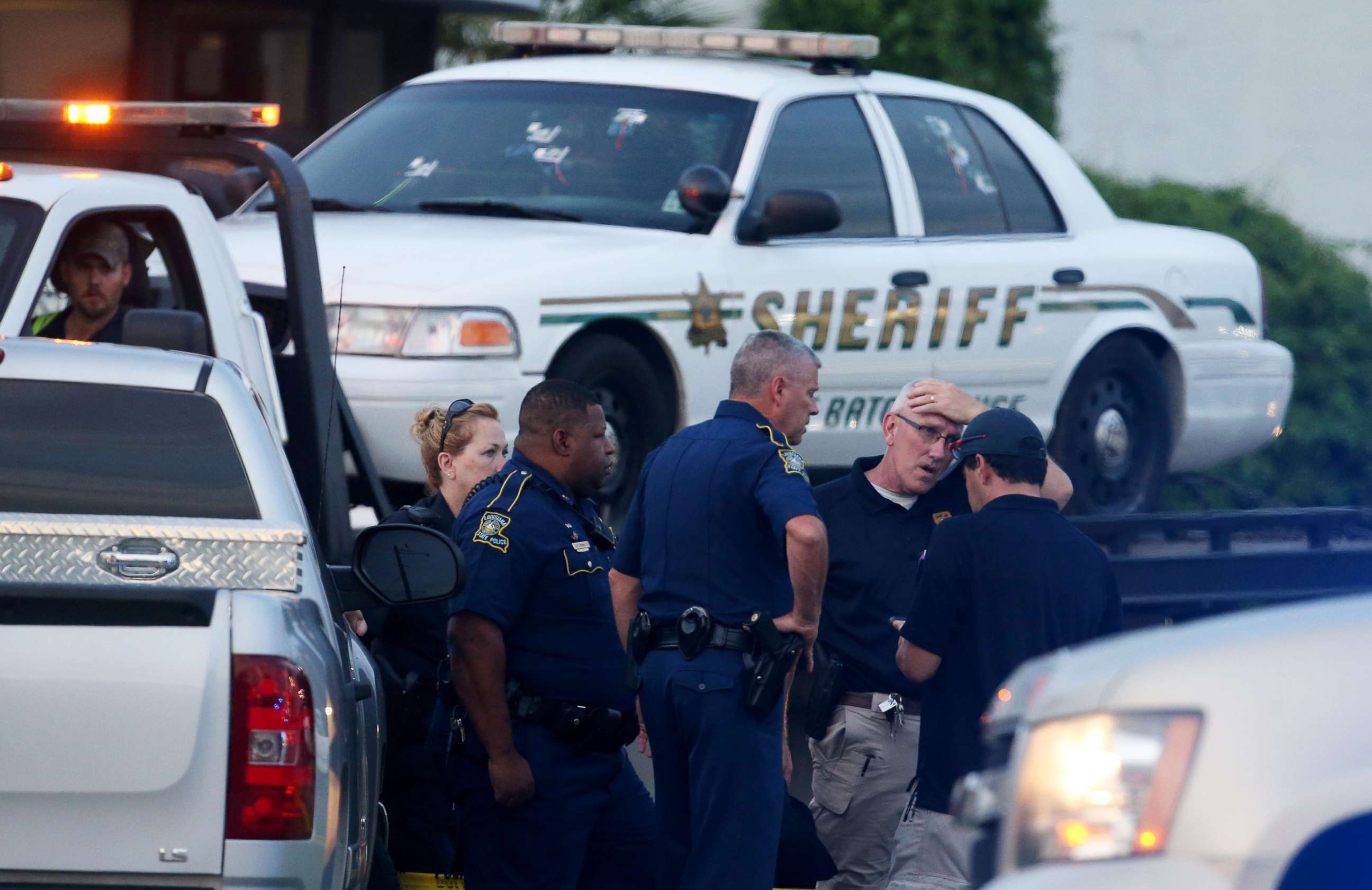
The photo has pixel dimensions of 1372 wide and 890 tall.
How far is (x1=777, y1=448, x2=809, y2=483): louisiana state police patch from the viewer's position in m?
5.26

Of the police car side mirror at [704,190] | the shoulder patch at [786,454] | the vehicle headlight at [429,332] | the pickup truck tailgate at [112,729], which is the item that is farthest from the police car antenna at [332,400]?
the police car side mirror at [704,190]

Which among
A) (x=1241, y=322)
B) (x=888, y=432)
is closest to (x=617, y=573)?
(x=888, y=432)

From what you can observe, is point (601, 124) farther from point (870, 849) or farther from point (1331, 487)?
point (1331, 487)

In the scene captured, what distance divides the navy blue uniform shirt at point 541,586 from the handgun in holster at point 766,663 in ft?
1.18

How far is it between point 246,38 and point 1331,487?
294 inches

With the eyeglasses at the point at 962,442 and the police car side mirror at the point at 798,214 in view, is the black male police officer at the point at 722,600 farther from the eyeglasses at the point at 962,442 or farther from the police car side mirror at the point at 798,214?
the police car side mirror at the point at 798,214

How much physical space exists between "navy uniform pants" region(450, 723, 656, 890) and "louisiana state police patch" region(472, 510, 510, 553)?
438mm

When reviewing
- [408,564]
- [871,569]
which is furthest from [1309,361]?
[408,564]

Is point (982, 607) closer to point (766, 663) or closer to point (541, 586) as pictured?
point (766, 663)

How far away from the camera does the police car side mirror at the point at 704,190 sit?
7730 millimetres

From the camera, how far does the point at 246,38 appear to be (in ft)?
47.7

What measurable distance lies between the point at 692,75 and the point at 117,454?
16.3 ft

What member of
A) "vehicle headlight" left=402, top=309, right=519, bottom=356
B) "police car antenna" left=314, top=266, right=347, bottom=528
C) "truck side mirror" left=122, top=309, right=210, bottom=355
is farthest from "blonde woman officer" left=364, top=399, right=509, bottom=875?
"vehicle headlight" left=402, top=309, right=519, bottom=356

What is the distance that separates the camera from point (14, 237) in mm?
5355
